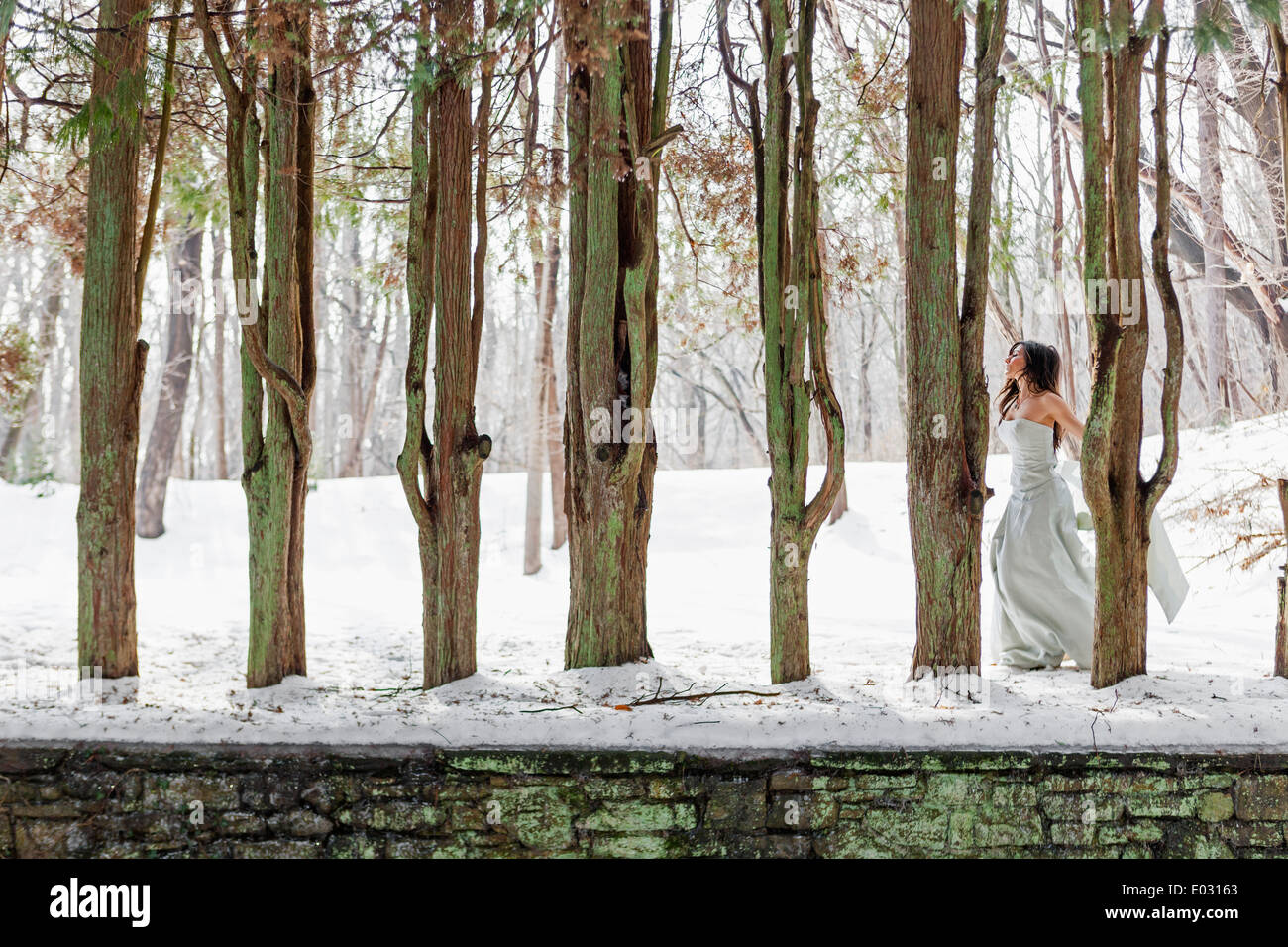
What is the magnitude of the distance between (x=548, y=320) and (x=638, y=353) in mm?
6568

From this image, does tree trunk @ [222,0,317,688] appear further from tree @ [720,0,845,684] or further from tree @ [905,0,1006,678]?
tree @ [905,0,1006,678]

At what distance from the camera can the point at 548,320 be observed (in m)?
11.0

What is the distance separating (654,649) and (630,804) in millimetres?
2474

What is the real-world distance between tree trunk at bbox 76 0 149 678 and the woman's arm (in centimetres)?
424

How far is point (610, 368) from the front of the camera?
4551 millimetres

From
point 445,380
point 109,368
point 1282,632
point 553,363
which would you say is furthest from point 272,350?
point 553,363

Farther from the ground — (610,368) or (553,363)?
(553,363)

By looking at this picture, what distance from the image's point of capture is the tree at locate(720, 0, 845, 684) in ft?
14.6

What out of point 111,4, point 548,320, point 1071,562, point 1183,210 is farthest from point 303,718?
point 1183,210

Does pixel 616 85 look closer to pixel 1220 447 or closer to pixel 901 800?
pixel 901 800

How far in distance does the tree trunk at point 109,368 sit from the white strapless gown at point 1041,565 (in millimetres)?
4018

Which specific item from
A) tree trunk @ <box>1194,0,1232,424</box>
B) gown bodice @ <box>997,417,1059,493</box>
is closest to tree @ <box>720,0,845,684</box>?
gown bodice @ <box>997,417,1059,493</box>

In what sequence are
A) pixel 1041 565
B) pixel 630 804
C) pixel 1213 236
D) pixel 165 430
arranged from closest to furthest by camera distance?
pixel 630 804 < pixel 1041 565 < pixel 1213 236 < pixel 165 430

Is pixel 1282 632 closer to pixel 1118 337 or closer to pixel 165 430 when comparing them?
pixel 1118 337
